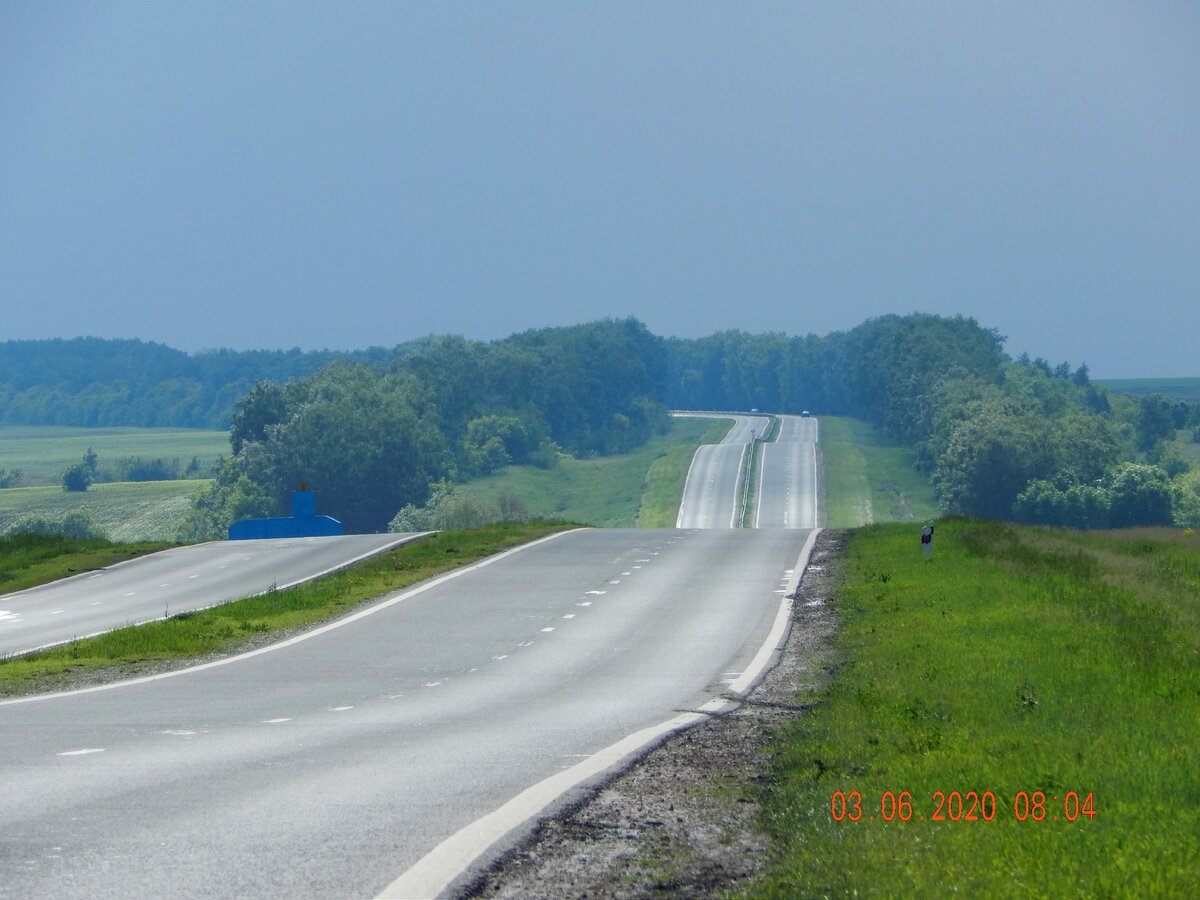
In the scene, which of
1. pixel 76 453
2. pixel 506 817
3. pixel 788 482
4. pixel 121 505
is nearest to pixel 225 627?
pixel 506 817

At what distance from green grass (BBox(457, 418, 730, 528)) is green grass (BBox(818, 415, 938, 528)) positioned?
12.6 meters

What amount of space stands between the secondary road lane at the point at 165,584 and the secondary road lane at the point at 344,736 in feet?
14.3

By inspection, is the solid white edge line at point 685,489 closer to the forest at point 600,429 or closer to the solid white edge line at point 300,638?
the forest at point 600,429

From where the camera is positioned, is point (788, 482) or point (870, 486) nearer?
point (870, 486)

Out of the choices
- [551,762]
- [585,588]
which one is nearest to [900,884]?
[551,762]

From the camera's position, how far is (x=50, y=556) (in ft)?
112

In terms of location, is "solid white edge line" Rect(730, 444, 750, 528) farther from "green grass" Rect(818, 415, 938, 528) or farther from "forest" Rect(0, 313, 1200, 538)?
"forest" Rect(0, 313, 1200, 538)

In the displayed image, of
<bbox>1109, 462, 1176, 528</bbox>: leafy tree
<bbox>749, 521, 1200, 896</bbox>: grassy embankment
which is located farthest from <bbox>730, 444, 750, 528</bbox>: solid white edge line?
<bbox>749, 521, 1200, 896</bbox>: grassy embankment

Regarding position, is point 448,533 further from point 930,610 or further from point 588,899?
point 588,899

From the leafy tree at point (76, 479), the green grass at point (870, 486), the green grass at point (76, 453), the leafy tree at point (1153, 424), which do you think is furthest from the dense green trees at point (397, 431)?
the leafy tree at point (1153, 424)

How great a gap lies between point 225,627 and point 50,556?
17248 mm

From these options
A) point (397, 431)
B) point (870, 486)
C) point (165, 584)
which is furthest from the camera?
point (397, 431)

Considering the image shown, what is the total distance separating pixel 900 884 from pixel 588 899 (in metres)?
1.36

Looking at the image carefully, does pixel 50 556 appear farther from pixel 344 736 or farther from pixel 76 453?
pixel 76 453
